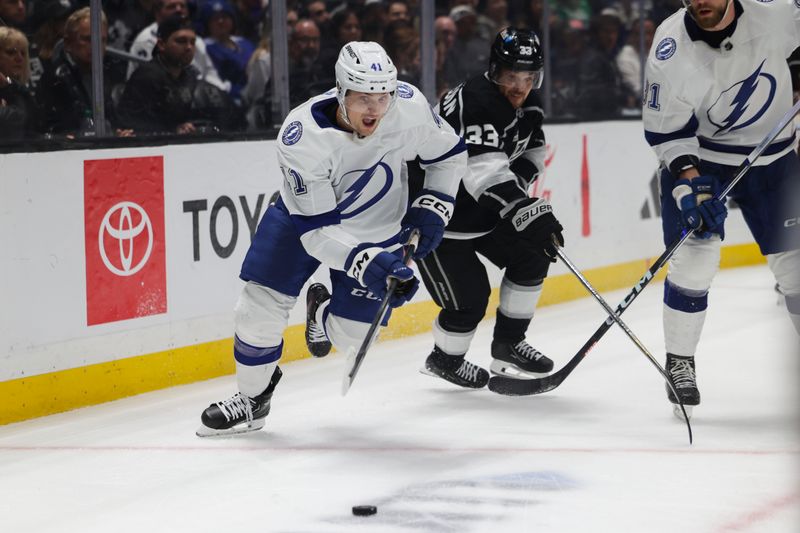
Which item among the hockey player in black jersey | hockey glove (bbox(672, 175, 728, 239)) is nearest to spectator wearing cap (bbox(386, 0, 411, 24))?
the hockey player in black jersey

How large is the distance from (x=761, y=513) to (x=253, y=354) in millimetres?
1501

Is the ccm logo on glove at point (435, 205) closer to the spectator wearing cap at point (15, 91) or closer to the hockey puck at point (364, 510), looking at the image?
the hockey puck at point (364, 510)

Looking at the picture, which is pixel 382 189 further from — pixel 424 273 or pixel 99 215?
pixel 99 215

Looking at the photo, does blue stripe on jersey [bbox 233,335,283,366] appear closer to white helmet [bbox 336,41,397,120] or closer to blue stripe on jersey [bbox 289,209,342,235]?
blue stripe on jersey [bbox 289,209,342,235]

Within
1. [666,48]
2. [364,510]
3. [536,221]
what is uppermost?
[666,48]

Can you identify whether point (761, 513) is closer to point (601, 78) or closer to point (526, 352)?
point (526, 352)

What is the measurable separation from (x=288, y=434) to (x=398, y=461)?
47cm

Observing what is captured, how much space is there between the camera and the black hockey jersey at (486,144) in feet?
13.5

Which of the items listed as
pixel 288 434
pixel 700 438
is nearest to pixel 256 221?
pixel 288 434

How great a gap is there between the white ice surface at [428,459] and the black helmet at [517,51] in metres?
1.07

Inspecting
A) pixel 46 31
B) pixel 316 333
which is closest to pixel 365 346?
pixel 316 333

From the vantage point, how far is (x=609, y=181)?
689cm

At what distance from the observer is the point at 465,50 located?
6289 mm

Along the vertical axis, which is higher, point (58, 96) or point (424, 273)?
point (58, 96)
